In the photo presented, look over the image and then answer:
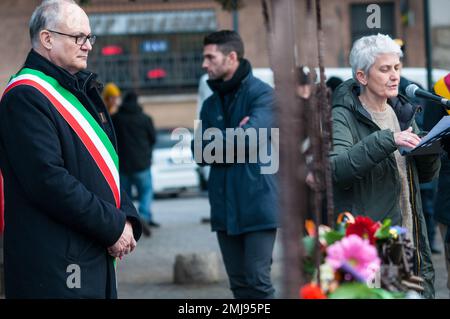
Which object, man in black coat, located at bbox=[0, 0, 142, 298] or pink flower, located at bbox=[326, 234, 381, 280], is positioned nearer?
pink flower, located at bbox=[326, 234, 381, 280]

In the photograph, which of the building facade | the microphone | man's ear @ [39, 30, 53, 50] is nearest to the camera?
man's ear @ [39, 30, 53, 50]

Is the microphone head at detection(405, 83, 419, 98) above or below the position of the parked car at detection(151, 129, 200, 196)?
above

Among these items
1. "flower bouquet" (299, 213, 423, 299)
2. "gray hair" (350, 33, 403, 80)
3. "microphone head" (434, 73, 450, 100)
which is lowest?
"flower bouquet" (299, 213, 423, 299)

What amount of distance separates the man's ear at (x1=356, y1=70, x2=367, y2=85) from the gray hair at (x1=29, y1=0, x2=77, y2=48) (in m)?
1.49

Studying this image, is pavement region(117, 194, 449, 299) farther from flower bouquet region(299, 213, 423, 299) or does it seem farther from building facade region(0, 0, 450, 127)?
building facade region(0, 0, 450, 127)

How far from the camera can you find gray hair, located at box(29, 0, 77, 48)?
181 inches

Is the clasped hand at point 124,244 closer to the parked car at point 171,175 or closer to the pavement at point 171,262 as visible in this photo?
the pavement at point 171,262

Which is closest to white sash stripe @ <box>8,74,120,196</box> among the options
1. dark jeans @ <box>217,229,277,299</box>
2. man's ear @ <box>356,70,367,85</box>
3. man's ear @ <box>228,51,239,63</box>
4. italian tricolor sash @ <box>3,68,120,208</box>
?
italian tricolor sash @ <box>3,68,120,208</box>

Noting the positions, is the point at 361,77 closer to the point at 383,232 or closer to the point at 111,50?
the point at 383,232

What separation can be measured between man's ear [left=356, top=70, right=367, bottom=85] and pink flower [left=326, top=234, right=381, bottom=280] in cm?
195

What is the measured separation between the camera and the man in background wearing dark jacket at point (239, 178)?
20.9 feet

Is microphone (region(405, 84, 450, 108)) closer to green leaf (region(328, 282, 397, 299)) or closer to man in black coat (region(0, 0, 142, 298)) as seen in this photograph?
man in black coat (region(0, 0, 142, 298))

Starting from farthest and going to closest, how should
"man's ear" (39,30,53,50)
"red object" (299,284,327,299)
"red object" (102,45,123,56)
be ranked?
"red object" (102,45,123,56), "man's ear" (39,30,53,50), "red object" (299,284,327,299)
